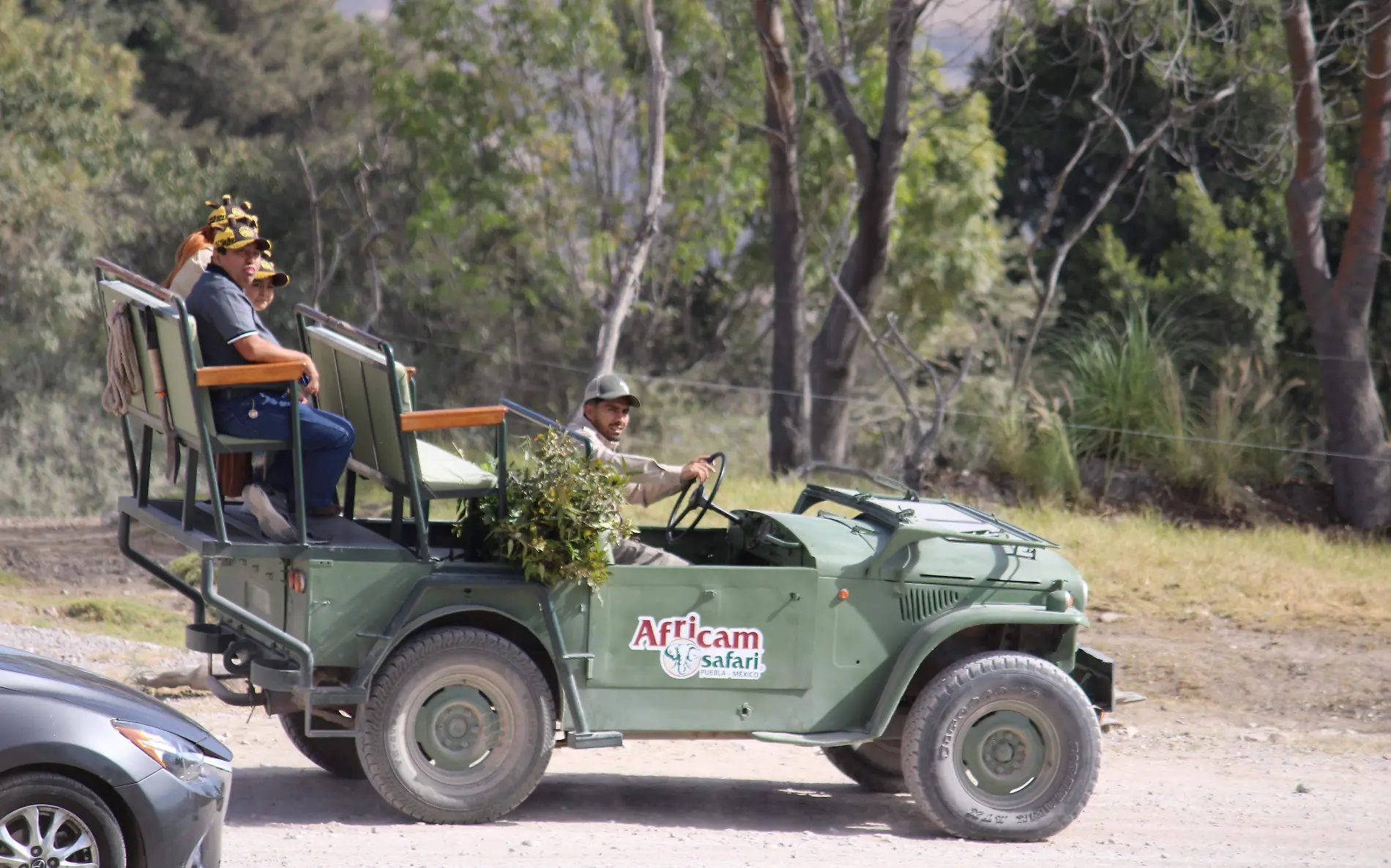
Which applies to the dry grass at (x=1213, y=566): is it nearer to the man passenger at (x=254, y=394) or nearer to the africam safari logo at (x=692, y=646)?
the africam safari logo at (x=692, y=646)

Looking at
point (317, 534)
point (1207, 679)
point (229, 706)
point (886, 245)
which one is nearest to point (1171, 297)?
point (886, 245)

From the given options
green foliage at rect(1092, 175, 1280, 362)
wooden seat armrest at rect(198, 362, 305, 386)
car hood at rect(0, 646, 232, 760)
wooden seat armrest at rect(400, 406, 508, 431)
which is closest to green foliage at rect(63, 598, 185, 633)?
wooden seat armrest at rect(198, 362, 305, 386)

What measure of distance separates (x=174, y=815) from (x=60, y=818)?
12.6 inches

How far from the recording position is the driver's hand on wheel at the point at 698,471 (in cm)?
693

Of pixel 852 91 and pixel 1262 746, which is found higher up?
pixel 852 91

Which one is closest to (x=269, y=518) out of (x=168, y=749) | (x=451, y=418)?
(x=451, y=418)

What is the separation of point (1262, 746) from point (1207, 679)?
1360 mm

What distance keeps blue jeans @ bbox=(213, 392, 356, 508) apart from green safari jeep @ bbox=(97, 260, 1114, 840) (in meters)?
0.08

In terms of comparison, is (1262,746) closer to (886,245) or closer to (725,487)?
(725,487)

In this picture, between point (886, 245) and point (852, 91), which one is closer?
point (886, 245)

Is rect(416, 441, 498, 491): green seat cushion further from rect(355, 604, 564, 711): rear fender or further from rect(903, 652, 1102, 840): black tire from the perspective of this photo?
rect(903, 652, 1102, 840): black tire

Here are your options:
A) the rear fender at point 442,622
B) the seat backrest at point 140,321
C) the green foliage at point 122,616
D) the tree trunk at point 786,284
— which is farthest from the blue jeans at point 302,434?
the tree trunk at point 786,284

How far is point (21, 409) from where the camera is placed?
24.0 metres

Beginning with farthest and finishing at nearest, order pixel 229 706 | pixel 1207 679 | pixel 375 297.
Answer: pixel 375 297 < pixel 1207 679 < pixel 229 706
